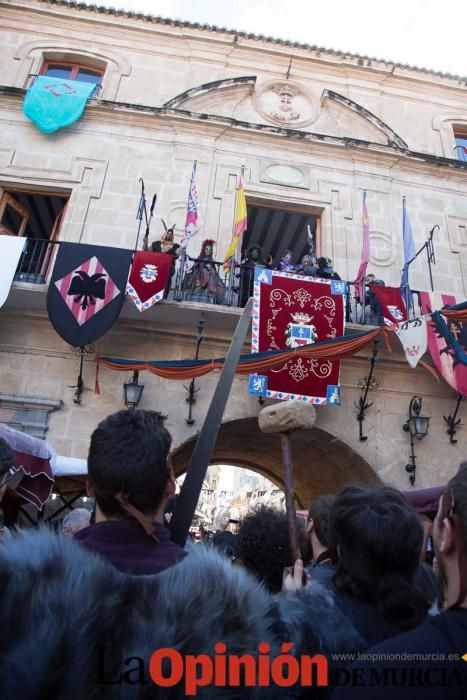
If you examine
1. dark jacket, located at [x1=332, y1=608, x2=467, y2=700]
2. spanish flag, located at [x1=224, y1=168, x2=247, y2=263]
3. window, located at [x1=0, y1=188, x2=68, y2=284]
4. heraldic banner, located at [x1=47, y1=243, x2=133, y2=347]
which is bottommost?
dark jacket, located at [x1=332, y1=608, x2=467, y2=700]

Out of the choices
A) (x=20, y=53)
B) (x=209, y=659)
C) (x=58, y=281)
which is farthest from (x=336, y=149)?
(x=209, y=659)

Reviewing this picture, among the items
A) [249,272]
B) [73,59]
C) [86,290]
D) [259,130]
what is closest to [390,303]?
[249,272]

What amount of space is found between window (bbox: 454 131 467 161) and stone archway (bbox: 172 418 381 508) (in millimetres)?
8973

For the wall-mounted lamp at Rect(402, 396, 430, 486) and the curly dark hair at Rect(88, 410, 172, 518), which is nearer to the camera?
the curly dark hair at Rect(88, 410, 172, 518)

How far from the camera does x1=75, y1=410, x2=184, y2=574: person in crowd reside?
131 centimetres

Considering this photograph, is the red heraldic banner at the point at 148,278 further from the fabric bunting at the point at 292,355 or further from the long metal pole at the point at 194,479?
the long metal pole at the point at 194,479

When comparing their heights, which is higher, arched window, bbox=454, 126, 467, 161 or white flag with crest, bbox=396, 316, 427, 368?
arched window, bbox=454, 126, 467, 161

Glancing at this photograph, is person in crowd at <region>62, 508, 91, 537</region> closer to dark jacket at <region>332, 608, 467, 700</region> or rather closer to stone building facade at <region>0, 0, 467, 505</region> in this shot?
stone building facade at <region>0, 0, 467, 505</region>

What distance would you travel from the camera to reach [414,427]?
7.44 m

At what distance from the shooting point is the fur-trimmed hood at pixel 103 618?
83 centimetres

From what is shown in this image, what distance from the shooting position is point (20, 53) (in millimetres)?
10906

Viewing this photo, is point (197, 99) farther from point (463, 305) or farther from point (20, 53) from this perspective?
point (463, 305)

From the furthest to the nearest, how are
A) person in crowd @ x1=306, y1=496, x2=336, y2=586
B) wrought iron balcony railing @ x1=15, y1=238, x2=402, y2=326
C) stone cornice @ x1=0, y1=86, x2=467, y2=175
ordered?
1. stone cornice @ x1=0, y1=86, x2=467, y2=175
2. wrought iron balcony railing @ x1=15, y1=238, x2=402, y2=326
3. person in crowd @ x1=306, y1=496, x2=336, y2=586

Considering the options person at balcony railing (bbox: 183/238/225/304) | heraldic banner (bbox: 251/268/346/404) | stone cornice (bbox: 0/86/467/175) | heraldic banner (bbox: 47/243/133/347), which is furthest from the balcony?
stone cornice (bbox: 0/86/467/175)
